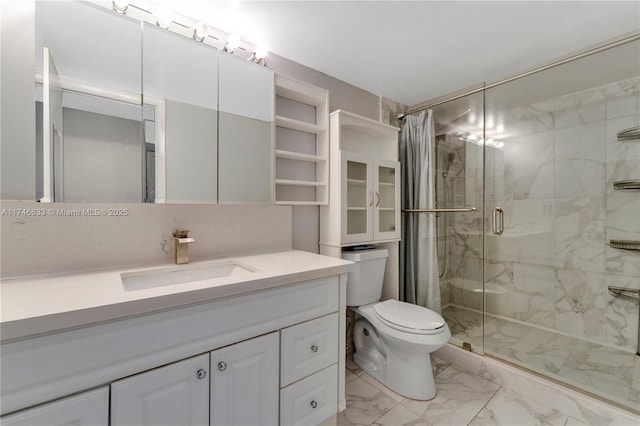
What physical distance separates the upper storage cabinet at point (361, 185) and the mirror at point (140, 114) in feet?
1.58

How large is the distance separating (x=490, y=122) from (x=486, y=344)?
1791mm

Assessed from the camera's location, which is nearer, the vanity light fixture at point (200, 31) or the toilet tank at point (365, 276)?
the vanity light fixture at point (200, 31)

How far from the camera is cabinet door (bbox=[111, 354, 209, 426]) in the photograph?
2.64 ft

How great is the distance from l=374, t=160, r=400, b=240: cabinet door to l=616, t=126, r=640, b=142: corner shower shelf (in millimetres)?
1610

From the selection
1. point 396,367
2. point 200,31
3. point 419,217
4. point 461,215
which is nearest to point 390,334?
point 396,367

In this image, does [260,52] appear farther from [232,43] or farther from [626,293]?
[626,293]

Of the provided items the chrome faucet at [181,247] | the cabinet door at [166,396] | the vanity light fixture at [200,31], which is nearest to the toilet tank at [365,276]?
the chrome faucet at [181,247]

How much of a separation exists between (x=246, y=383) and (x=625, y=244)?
8.97 feet

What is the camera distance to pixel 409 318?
166 centimetres

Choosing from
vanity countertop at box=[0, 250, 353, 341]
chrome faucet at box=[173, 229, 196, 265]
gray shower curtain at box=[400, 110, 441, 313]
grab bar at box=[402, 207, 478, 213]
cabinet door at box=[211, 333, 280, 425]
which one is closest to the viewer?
vanity countertop at box=[0, 250, 353, 341]

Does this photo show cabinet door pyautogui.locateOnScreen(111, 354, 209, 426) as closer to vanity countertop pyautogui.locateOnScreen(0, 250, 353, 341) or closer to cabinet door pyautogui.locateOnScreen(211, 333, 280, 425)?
cabinet door pyautogui.locateOnScreen(211, 333, 280, 425)

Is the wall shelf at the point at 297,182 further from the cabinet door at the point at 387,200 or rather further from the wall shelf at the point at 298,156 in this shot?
the cabinet door at the point at 387,200

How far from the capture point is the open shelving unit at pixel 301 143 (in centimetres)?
167

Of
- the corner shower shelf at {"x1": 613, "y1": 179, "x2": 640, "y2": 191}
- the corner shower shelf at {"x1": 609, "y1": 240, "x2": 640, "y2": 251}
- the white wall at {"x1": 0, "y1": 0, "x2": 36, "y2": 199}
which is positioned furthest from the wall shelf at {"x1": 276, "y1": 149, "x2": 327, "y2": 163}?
the corner shower shelf at {"x1": 609, "y1": 240, "x2": 640, "y2": 251}
